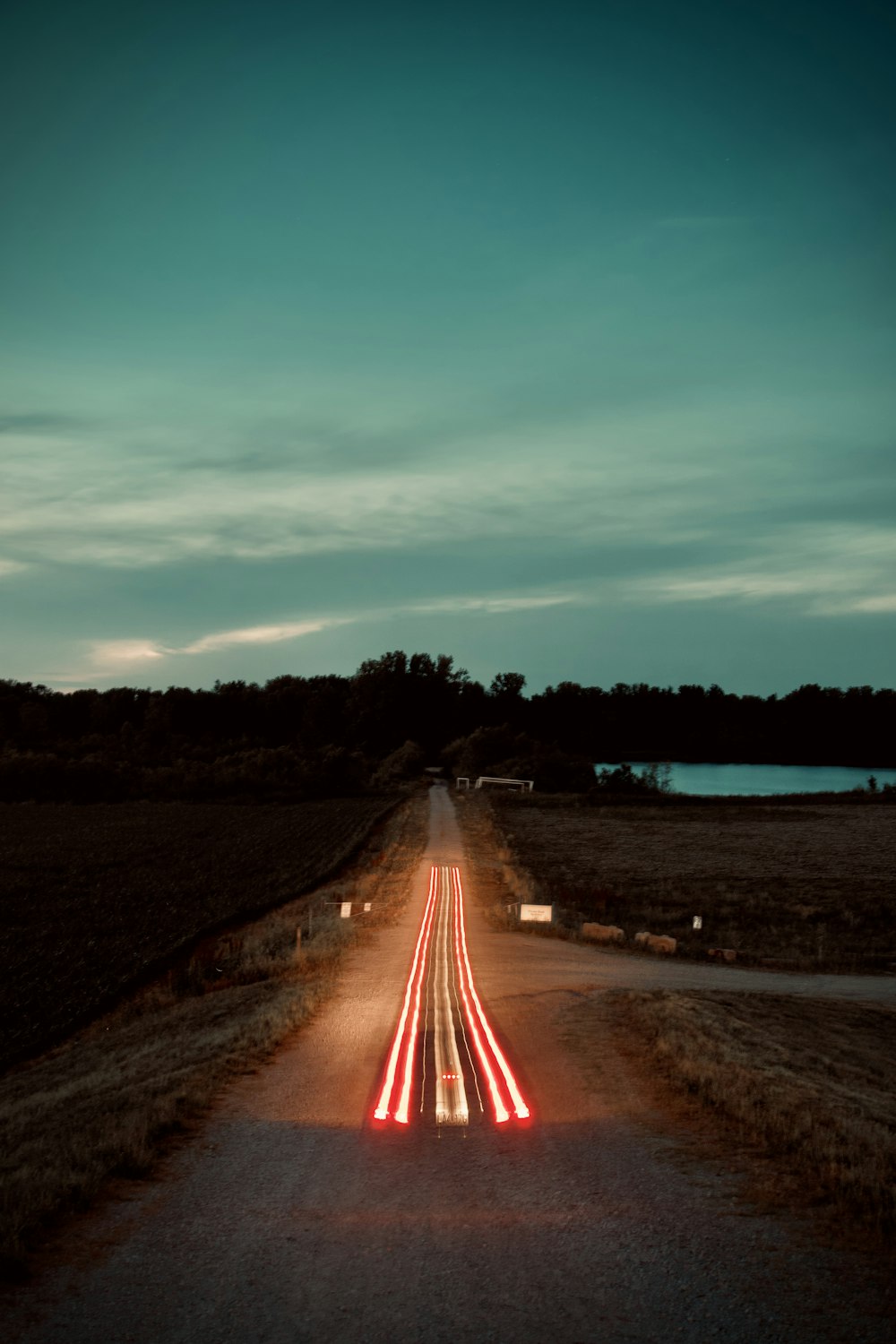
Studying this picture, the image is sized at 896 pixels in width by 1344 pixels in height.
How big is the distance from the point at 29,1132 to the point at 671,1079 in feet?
26.3

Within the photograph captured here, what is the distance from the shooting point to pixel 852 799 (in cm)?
8275

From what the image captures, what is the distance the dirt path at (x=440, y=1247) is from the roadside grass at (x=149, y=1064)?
56 cm

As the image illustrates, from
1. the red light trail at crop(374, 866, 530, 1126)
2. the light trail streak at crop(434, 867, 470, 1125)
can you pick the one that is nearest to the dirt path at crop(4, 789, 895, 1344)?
the red light trail at crop(374, 866, 530, 1126)

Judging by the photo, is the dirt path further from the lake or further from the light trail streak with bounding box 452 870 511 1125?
the lake

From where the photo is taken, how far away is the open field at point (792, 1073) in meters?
9.27

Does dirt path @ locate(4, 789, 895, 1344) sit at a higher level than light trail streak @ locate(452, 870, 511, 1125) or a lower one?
higher

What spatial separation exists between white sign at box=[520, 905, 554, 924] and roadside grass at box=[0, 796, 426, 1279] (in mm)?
3981

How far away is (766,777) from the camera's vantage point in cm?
14125

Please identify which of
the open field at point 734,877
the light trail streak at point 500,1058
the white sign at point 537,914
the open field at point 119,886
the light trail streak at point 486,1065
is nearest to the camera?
the light trail streak at point 486,1065

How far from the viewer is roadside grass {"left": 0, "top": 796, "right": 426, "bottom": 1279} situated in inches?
359

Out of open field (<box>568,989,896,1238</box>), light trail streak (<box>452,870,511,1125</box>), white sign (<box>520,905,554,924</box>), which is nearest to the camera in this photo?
open field (<box>568,989,896,1238</box>)

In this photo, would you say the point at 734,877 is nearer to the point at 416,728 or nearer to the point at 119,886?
the point at 119,886

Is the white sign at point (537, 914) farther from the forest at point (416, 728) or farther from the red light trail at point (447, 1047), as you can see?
the forest at point (416, 728)

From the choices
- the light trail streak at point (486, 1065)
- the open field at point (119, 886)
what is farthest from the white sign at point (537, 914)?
the open field at point (119, 886)
